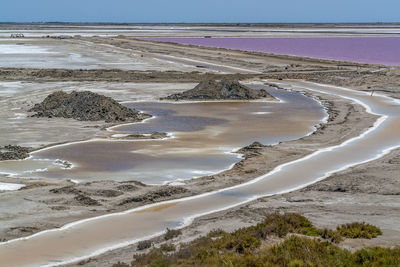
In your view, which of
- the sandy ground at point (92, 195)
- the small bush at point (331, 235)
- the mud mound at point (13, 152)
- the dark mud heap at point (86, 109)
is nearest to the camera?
the small bush at point (331, 235)

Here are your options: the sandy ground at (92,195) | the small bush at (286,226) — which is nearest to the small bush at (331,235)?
the small bush at (286,226)

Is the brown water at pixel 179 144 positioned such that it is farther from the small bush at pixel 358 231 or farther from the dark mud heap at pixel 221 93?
the small bush at pixel 358 231

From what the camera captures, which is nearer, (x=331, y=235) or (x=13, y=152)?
(x=331, y=235)

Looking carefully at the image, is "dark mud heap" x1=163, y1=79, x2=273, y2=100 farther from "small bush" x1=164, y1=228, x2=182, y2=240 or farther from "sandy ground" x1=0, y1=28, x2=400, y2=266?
"small bush" x1=164, y1=228, x2=182, y2=240

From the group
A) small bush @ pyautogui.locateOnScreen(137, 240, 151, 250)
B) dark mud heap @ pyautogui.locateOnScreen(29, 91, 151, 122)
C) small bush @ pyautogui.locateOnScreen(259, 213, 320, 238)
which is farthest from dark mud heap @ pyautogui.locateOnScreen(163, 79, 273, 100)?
small bush @ pyautogui.locateOnScreen(259, 213, 320, 238)

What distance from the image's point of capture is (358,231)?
1077cm

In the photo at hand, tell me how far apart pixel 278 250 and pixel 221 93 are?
27242 mm

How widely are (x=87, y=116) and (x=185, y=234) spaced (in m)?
16.6

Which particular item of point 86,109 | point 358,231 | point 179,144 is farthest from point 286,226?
point 86,109

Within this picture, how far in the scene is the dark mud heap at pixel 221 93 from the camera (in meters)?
36.2

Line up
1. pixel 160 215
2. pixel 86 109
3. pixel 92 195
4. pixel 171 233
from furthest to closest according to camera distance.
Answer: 1. pixel 86 109
2. pixel 92 195
3. pixel 160 215
4. pixel 171 233

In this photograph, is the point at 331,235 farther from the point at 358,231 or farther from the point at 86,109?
the point at 86,109

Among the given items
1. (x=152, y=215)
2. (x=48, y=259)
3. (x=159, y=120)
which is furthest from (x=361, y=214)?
(x=159, y=120)

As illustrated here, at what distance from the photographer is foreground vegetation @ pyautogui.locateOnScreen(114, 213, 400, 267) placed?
916cm
